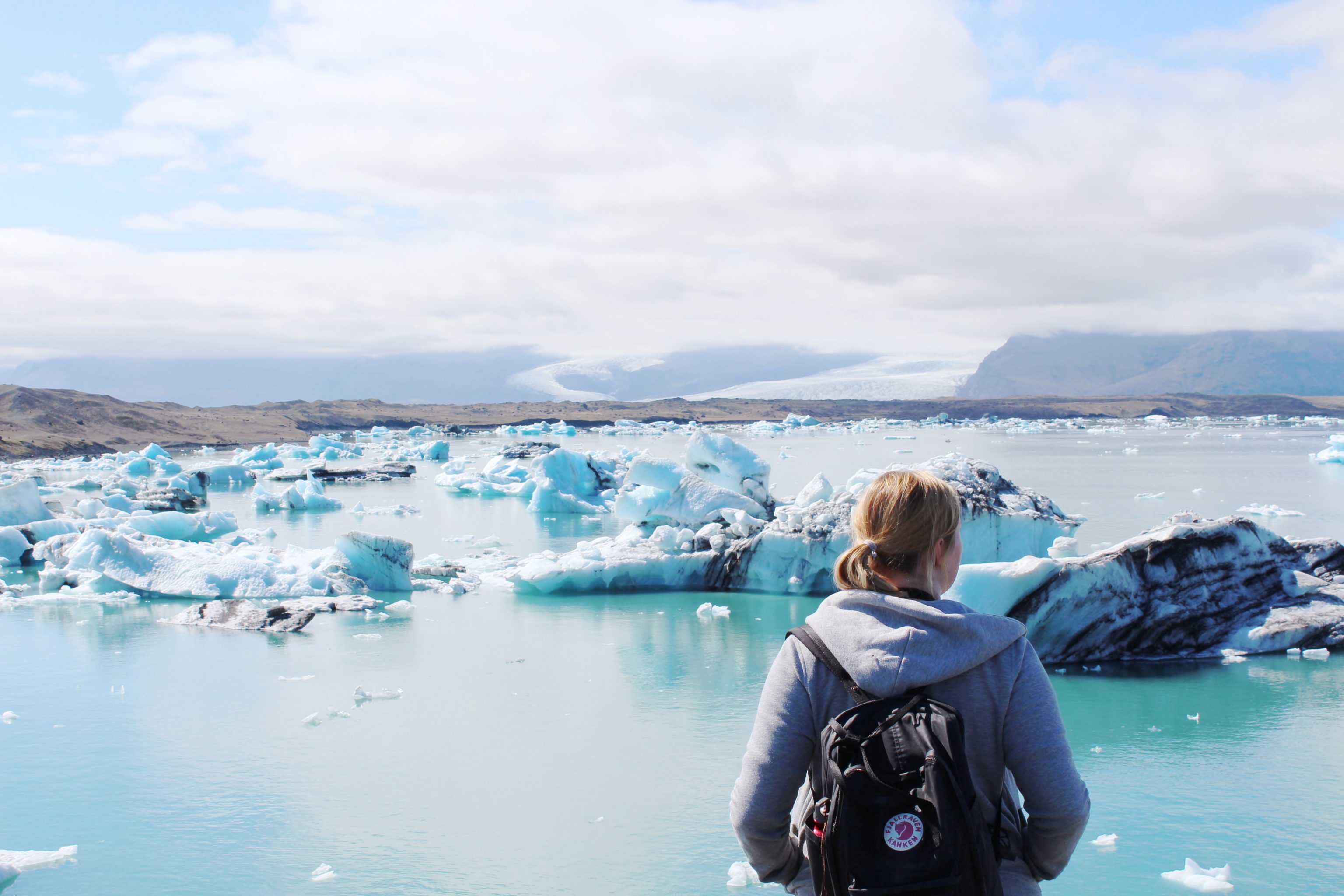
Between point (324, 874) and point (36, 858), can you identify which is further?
point (36, 858)

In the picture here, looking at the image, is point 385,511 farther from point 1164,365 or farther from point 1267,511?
point 1164,365

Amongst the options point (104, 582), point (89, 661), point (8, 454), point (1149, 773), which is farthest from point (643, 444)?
point (1149, 773)

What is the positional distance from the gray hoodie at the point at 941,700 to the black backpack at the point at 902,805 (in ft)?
0.16

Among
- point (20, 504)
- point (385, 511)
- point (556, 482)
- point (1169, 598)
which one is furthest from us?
point (556, 482)

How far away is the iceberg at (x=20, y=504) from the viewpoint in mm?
11656

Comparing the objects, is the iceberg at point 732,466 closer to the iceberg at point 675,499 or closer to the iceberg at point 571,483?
the iceberg at point 675,499

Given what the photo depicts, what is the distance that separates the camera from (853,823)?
1.20m

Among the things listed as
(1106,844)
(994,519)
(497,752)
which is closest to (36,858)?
(497,752)

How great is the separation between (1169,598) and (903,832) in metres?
5.62

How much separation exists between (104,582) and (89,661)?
2773 millimetres

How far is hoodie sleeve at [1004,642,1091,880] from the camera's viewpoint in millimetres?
1269

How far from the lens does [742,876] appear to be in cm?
336

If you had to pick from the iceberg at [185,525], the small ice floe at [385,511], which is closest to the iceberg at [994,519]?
the iceberg at [185,525]

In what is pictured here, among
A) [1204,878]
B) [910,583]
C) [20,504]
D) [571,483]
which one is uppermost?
[910,583]
